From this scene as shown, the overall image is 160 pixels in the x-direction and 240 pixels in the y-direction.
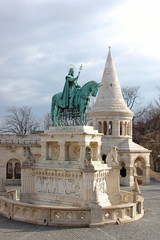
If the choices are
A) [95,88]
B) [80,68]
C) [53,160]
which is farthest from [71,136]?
[80,68]

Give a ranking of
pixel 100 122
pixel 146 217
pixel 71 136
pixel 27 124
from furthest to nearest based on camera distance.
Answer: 1. pixel 27 124
2. pixel 100 122
3. pixel 71 136
4. pixel 146 217

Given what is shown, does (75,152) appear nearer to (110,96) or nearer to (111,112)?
(111,112)

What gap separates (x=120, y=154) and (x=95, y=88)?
47.8 feet

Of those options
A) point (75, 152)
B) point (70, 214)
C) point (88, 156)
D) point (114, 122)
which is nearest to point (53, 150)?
point (75, 152)

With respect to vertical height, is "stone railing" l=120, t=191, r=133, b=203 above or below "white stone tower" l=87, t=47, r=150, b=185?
below

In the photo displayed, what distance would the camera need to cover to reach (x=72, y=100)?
14.9m

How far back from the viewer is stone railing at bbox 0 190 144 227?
1095 centimetres

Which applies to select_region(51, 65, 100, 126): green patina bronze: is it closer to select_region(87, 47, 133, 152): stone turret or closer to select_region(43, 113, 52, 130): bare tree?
select_region(87, 47, 133, 152): stone turret

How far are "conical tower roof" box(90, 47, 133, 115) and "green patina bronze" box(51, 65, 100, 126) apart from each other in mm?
14241

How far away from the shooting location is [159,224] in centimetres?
1159

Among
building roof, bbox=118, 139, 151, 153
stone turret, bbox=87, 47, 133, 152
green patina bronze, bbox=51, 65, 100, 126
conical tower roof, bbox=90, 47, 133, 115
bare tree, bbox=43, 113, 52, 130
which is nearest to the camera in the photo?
green patina bronze, bbox=51, 65, 100, 126

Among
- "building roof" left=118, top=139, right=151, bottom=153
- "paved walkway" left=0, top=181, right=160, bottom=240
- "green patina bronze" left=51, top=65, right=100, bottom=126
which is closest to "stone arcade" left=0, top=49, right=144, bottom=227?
"paved walkway" left=0, top=181, right=160, bottom=240

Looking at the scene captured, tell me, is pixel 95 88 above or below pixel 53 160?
above

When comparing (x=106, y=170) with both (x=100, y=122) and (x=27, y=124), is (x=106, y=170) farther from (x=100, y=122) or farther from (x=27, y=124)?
(x=27, y=124)
